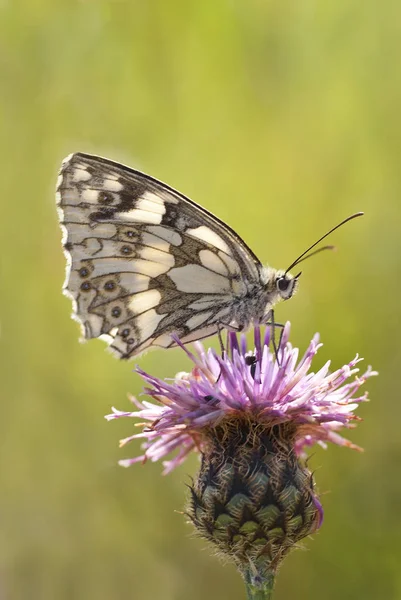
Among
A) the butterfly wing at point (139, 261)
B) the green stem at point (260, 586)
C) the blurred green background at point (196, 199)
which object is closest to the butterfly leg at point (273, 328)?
the butterfly wing at point (139, 261)

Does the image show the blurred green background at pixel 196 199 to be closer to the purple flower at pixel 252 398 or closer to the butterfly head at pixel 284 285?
the butterfly head at pixel 284 285

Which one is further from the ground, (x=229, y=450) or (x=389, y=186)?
(x=389, y=186)

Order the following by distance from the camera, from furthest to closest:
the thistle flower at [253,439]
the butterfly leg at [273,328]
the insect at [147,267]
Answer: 1. the insect at [147,267]
2. the butterfly leg at [273,328]
3. the thistle flower at [253,439]

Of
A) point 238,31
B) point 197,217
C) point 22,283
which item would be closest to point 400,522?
point 197,217

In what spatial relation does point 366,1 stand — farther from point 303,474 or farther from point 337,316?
point 303,474

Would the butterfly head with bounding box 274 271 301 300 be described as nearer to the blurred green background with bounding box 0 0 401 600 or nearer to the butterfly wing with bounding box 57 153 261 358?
the butterfly wing with bounding box 57 153 261 358

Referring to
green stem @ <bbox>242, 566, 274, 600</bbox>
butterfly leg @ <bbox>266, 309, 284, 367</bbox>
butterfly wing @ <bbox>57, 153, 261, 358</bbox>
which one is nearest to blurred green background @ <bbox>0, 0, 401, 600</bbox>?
butterfly leg @ <bbox>266, 309, 284, 367</bbox>

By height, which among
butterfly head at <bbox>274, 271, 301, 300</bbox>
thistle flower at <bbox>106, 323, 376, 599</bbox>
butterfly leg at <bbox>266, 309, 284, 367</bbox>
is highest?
butterfly head at <bbox>274, 271, 301, 300</bbox>
